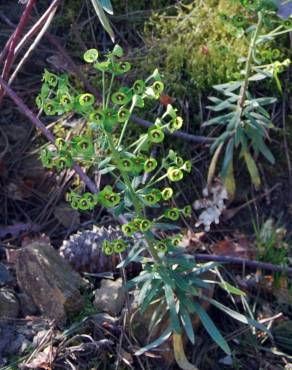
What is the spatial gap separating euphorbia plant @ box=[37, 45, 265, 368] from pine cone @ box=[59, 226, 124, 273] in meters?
0.13

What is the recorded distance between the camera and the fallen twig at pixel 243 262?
Result: 95.2 inches

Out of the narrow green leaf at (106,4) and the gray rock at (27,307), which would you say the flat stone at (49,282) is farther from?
the narrow green leaf at (106,4)

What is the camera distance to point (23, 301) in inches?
89.8

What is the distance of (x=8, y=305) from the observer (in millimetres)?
2244

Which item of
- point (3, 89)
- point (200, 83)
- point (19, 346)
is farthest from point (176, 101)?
point (19, 346)

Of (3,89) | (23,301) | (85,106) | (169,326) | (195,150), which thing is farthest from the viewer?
(195,150)

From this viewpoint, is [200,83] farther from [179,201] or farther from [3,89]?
[3,89]

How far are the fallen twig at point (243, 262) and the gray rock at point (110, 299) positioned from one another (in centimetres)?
31

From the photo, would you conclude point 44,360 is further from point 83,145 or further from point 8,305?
point 83,145

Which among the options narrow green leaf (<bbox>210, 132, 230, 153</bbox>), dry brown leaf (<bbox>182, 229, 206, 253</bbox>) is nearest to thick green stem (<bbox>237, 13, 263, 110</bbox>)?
narrow green leaf (<bbox>210, 132, 230, 153</bbox>)

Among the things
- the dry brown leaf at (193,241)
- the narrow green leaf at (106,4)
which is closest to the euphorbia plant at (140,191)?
the narrow green leaf at (106,4)

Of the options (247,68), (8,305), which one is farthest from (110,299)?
(247,68)

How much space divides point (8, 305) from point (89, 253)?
31 cm

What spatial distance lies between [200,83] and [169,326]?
107cm
